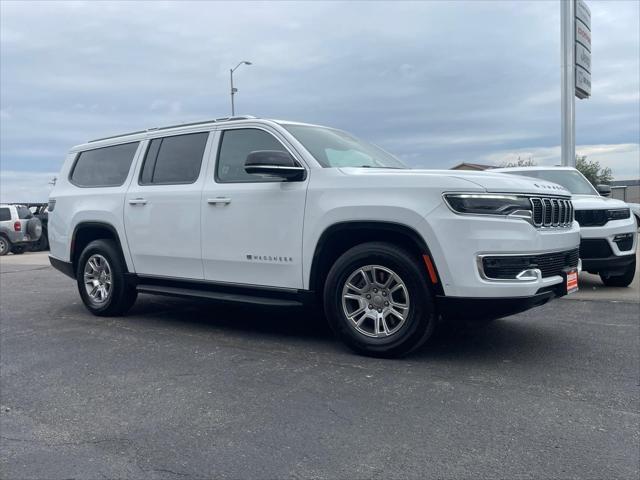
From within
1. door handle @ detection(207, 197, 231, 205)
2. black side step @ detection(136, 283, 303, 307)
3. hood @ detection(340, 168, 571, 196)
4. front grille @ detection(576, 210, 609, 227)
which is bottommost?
black side step @ detection(136, 283, 303, 307)

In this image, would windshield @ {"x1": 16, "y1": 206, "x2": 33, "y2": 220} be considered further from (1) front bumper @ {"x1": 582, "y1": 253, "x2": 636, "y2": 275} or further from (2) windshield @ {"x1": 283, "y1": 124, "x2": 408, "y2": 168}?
(1) front bumper @ {"x1": 582, "y1": 253, "x2": 636, "y2": 275}

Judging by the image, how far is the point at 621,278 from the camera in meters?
8.42

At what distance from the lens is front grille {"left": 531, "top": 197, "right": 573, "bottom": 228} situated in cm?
457

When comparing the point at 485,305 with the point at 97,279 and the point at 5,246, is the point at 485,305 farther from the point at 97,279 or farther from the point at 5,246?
the point at 5,246

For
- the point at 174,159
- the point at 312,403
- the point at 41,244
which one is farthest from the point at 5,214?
the point at 312,403

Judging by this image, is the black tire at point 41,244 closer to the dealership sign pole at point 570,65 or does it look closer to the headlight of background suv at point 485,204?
the dealership sign pole at point 570,65

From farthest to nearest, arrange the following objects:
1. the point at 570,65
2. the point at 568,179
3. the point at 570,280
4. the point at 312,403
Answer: the point at 570,65, the point at 568,179, the point at 570,280, the point at 312,403

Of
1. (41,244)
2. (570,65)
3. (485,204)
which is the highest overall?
(570,65)

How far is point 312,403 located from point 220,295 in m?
2.09

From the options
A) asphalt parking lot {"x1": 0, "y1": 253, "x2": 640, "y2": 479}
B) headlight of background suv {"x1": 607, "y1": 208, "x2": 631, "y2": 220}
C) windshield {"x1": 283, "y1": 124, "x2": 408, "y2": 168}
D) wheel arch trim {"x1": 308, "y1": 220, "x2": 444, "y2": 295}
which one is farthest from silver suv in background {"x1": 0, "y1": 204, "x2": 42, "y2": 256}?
headlight of background suv {"x1": 607, "y1": 208, "x2": 631, "y2": 220}

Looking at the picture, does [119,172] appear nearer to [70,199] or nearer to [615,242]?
[70,199]

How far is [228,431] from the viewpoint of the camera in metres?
3.49

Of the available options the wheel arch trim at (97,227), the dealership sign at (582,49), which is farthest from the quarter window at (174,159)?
the dealership sign at (582,49)

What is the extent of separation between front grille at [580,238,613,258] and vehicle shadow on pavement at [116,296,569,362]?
181 centimetres
